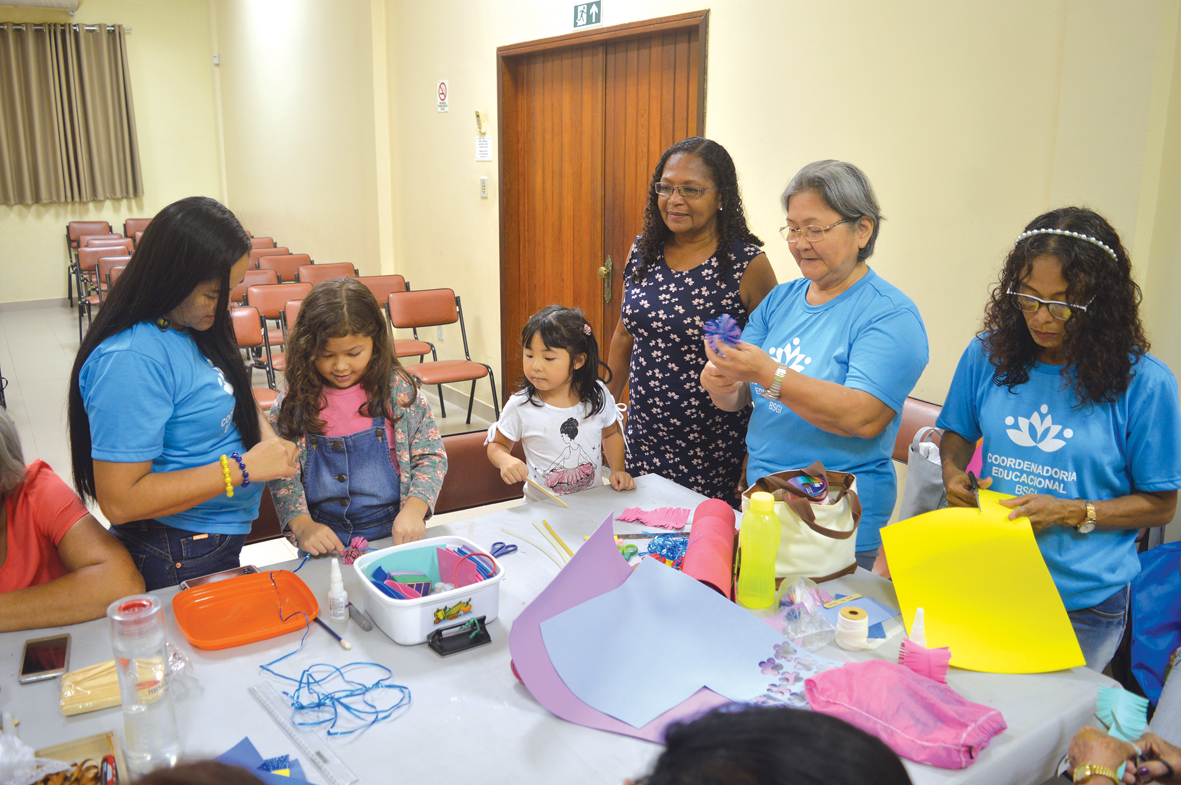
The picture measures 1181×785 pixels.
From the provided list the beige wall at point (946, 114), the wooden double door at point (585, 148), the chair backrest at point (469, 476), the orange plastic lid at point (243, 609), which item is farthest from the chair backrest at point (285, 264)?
the orange plastic lid at point (243, 609)

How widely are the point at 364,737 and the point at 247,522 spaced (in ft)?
2.59

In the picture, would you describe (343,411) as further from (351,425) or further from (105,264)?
(105,264)

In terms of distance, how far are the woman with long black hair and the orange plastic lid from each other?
18 cm

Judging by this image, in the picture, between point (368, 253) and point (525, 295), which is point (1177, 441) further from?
point (368, 253)

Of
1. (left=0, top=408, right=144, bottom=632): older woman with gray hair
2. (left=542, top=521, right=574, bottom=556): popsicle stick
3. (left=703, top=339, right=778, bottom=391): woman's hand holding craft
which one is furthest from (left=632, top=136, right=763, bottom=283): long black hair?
(left=0, top=408, right=144, bottom=632): older woman with gray hair

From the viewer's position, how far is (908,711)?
1.22 metres

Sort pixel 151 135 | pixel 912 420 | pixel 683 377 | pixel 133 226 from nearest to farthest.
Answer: pixel 683 377 → pixel 912 420 → pixel 133 226 → pixel 151 135

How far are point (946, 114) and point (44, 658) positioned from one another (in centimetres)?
306

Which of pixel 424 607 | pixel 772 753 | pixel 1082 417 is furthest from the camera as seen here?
pixel 1082 417

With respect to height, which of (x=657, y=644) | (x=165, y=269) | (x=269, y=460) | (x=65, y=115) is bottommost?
(x=657, y=644)

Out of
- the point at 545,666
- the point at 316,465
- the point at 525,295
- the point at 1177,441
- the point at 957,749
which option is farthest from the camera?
the point at 525,295

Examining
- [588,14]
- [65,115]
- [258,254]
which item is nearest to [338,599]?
[588,14]

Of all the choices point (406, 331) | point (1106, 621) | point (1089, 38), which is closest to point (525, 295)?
point (406, 331)

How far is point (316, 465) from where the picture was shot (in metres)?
1.96
